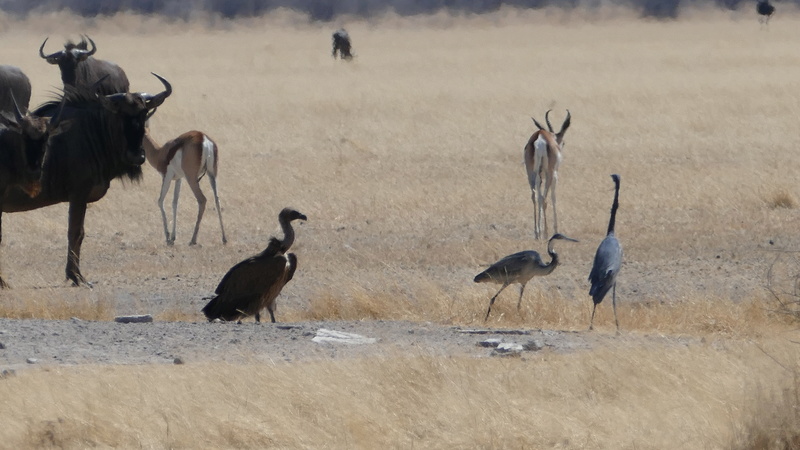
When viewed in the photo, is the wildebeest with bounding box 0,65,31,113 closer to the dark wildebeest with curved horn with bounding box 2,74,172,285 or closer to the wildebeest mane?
the wildebeest mane

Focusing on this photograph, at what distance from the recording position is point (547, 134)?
46.4 ft

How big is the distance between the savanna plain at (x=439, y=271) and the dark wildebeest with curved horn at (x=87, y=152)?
0.66 m

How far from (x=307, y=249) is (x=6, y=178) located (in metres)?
2.94

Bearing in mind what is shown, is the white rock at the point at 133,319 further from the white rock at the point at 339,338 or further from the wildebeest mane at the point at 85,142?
the wildebeest mane at the point at 85,142

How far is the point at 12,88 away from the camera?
651 inches

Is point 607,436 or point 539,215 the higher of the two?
point 607,436

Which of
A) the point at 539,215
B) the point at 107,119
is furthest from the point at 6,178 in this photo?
the point at 539,215

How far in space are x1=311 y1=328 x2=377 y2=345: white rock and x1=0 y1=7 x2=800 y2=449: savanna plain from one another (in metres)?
0.13

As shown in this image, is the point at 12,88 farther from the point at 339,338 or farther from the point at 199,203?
the point at 339,338

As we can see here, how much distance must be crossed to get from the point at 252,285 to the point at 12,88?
897cm

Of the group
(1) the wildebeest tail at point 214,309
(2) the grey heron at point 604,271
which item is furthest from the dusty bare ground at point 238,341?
(1) the wildebeest tail at point 214,309

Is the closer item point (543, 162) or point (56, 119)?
point (56, 119)

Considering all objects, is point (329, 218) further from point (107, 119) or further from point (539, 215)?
point (107, 119)

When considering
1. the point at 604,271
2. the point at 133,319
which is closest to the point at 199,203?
the point at 133,319
